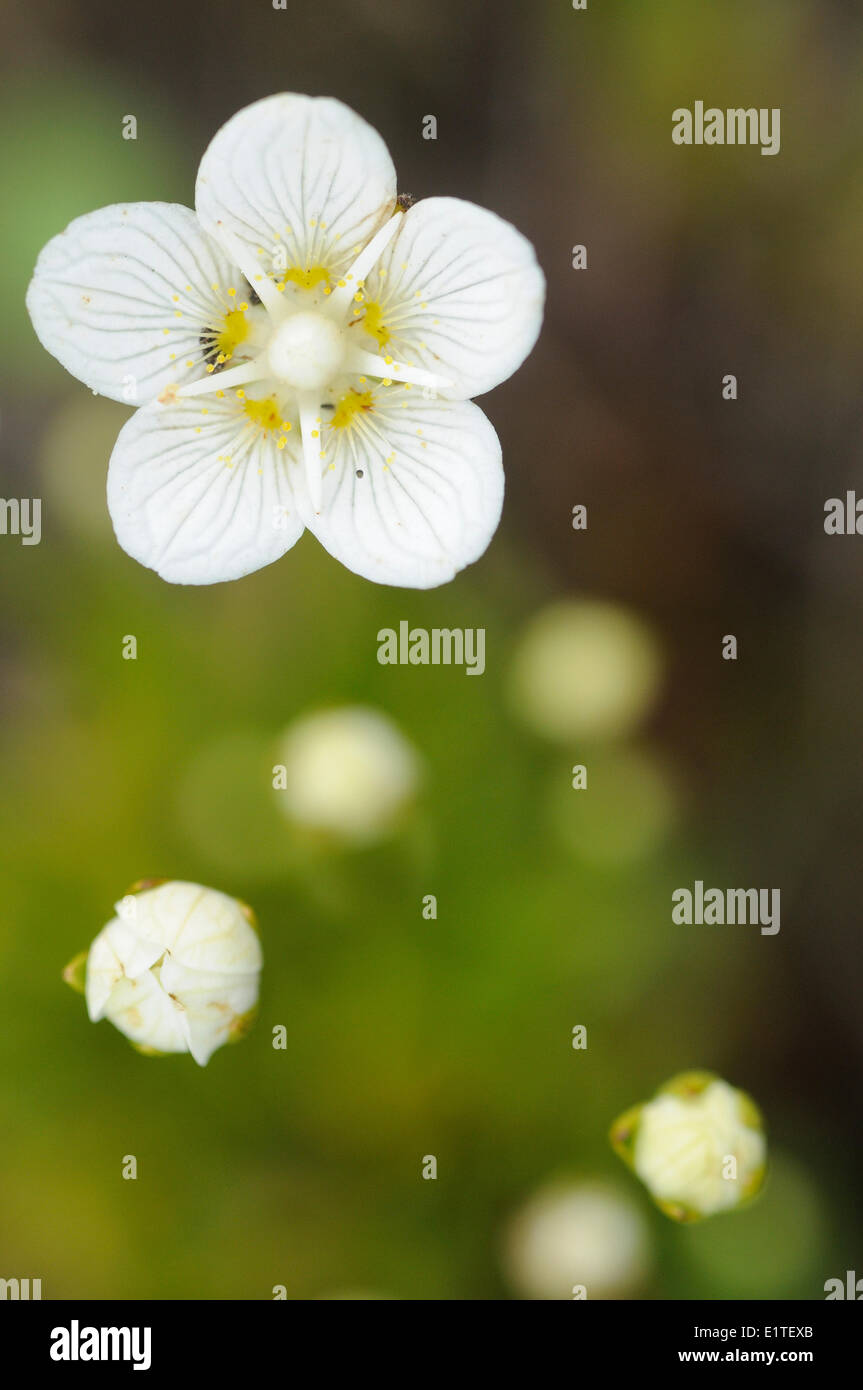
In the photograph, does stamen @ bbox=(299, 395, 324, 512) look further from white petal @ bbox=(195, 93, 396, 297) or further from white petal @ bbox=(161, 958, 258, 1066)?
white petal @ bbox=(161, 958, 258, 1066)

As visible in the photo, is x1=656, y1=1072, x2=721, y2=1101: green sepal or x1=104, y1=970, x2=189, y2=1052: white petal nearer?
x1=104, y1=970, x2=189, y2=1052: white petal

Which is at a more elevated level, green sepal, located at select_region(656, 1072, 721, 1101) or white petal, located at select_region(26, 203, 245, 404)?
white petal, located at select_region(26, 203, 245, 404)

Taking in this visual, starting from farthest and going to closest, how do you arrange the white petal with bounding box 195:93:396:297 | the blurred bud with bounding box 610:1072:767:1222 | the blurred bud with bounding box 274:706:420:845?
the blurred bud with bounding box 274:706:420:845 < the blurred bud with bounding box 610:1072:767:1222 < the white petal with bounding box 195:93:396:297

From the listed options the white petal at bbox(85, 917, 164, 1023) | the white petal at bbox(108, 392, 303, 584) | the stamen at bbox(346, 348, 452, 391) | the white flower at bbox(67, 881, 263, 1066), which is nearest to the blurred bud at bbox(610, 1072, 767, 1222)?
the white flower at bbox(67, 881, 263, 1066)

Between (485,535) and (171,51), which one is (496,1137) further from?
(171,51)

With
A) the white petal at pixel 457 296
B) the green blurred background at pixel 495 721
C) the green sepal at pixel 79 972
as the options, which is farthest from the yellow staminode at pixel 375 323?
the green sepal at pixel 79 972

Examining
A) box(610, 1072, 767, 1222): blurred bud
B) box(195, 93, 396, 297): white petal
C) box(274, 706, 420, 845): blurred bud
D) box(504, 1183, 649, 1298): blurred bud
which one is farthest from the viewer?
box(504, 1183, 649, 1298): blurred bud

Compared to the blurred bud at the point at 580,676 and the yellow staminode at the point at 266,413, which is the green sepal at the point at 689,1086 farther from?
the yellow staminode at the point at 266,413
